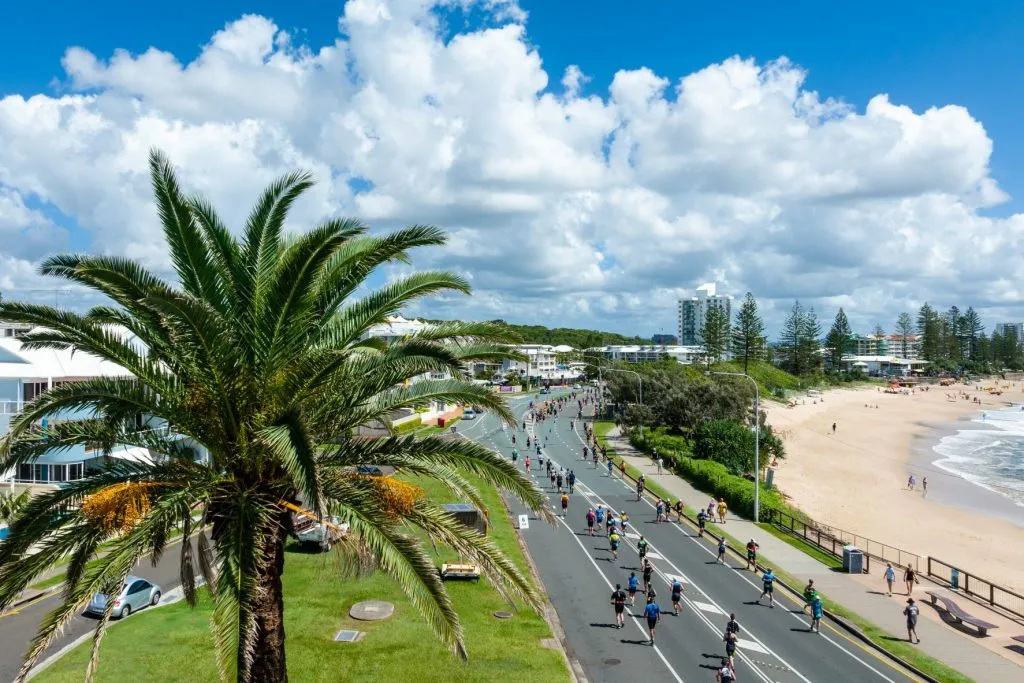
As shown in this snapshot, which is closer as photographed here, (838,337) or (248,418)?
(248,418)

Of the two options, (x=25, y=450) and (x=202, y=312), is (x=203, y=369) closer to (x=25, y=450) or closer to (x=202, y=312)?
(x=202, y=312)

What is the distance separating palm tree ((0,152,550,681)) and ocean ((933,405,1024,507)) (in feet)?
150

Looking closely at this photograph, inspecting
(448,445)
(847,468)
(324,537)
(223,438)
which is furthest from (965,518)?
(223,438)

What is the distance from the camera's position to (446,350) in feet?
27.3

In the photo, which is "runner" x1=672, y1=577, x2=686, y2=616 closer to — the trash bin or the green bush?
the trash bin

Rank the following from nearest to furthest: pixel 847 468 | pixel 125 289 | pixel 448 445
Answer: pixel 125 289, pixel 448 445, pixel 847 468

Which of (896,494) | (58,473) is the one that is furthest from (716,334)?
(58,473)

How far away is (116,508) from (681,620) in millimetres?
15668

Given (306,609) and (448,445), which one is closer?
(448,445)

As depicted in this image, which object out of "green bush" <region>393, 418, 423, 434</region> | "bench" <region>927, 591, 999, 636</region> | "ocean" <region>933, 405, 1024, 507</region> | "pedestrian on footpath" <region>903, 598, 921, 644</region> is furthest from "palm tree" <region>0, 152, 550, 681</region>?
"green bush" <region>393, 418, 423, 434</region>

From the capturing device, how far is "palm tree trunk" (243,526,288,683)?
7.95m

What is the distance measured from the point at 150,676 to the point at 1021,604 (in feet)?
80.7

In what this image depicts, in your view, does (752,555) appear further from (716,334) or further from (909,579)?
(716,334)

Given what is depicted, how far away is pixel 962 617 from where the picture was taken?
19172 millimetres
